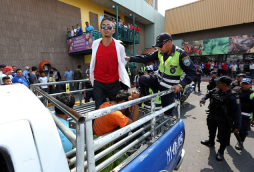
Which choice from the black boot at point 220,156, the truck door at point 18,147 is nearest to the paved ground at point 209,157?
the black boot at point 220,156

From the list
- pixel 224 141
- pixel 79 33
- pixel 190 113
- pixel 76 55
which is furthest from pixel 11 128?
pixel 76 55

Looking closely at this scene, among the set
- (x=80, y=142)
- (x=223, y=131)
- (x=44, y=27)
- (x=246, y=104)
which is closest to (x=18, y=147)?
(x=80, y=142)

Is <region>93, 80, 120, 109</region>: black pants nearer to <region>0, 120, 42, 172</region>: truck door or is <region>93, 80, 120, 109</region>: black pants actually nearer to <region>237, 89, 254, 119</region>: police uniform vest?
<region>0, 120, 42, 172</region>: truck door

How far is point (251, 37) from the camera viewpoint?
49.3 ft

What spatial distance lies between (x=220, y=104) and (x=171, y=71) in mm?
1306

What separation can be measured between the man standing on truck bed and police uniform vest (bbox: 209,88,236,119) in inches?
68.9

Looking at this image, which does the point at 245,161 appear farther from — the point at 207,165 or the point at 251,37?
the point at 251,37

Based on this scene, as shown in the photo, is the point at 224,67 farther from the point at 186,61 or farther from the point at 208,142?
the point at 186,61

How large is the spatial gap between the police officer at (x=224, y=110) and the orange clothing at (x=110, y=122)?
197 centimetres

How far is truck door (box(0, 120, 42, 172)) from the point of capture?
2.26 feet

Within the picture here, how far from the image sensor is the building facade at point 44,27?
7352mm

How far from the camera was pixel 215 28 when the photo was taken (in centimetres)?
1761

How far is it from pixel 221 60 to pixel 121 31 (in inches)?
540

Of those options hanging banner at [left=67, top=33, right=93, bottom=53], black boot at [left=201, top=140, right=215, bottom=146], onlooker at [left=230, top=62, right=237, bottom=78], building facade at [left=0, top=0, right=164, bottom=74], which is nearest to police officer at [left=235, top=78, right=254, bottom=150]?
black boot at [left=201, top=140, right=215, bottom=146]
